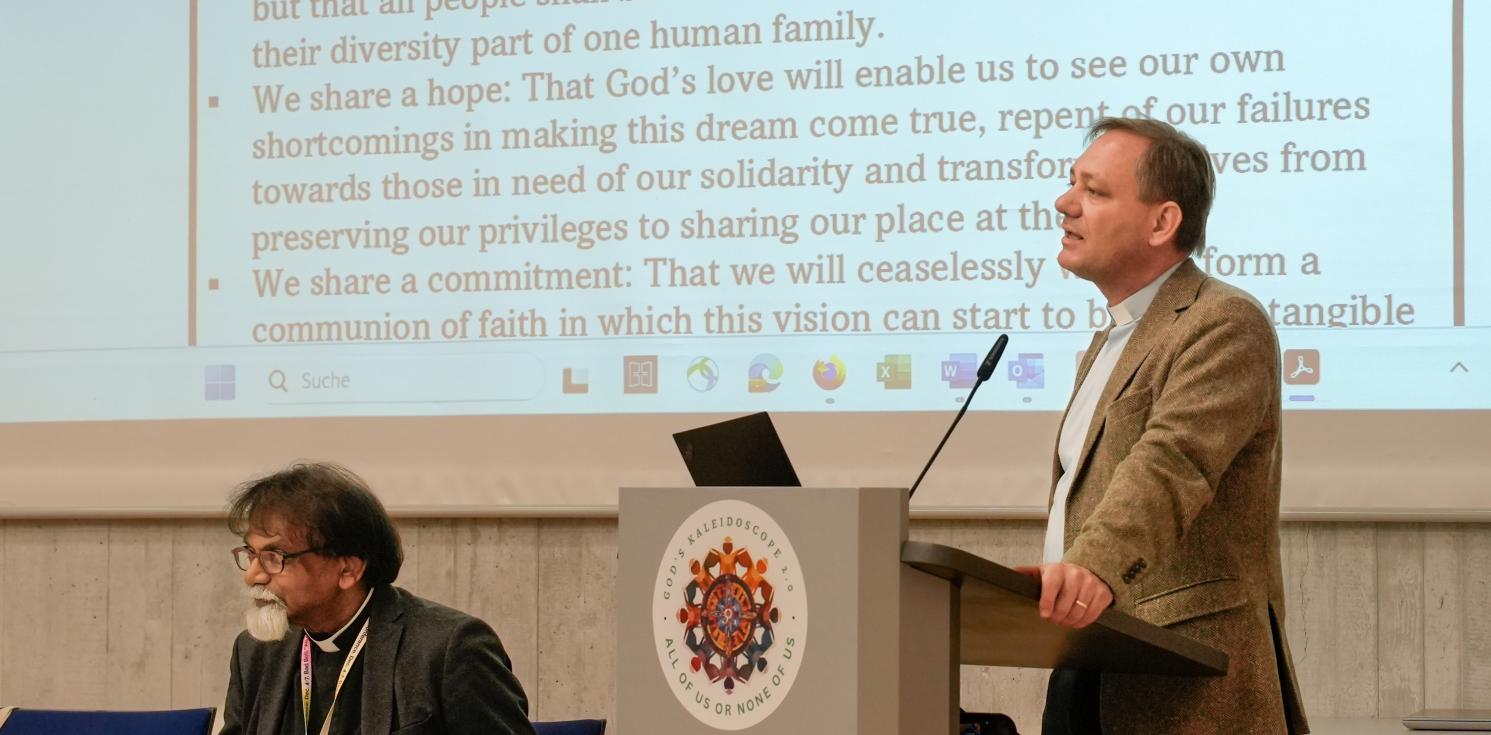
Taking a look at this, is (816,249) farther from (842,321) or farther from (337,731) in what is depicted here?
(337,731)

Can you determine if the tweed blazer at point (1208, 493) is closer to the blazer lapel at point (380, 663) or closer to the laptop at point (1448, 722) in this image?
the laptop at point (1448, 722)

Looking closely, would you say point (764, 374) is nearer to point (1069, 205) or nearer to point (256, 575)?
point (256, 575)

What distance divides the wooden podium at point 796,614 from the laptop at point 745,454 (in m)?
0.12

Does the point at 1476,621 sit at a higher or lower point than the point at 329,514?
lower

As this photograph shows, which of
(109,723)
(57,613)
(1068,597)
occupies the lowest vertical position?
(109,723)

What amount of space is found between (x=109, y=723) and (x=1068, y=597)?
2763mm

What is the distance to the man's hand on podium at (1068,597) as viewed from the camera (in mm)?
1688

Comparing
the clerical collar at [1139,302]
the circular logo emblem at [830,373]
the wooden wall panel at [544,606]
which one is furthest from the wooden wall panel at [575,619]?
the clerical collar at [1139,302]

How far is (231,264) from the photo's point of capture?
178 inches

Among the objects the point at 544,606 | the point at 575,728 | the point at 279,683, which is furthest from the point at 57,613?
the point at 575,728

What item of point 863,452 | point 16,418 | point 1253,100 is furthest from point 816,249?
point 16,418

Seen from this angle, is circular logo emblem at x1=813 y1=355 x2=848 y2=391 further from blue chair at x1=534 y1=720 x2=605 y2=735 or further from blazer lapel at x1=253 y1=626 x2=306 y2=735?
blazer lapel at x1=253 y1=626 x2=306 y2=735

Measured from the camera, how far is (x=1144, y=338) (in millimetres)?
2238

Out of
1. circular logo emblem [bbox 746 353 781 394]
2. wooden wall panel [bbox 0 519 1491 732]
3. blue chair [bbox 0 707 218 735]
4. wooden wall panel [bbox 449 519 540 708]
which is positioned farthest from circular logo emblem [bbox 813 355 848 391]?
blue chair [bbox 0 707 218 735]
